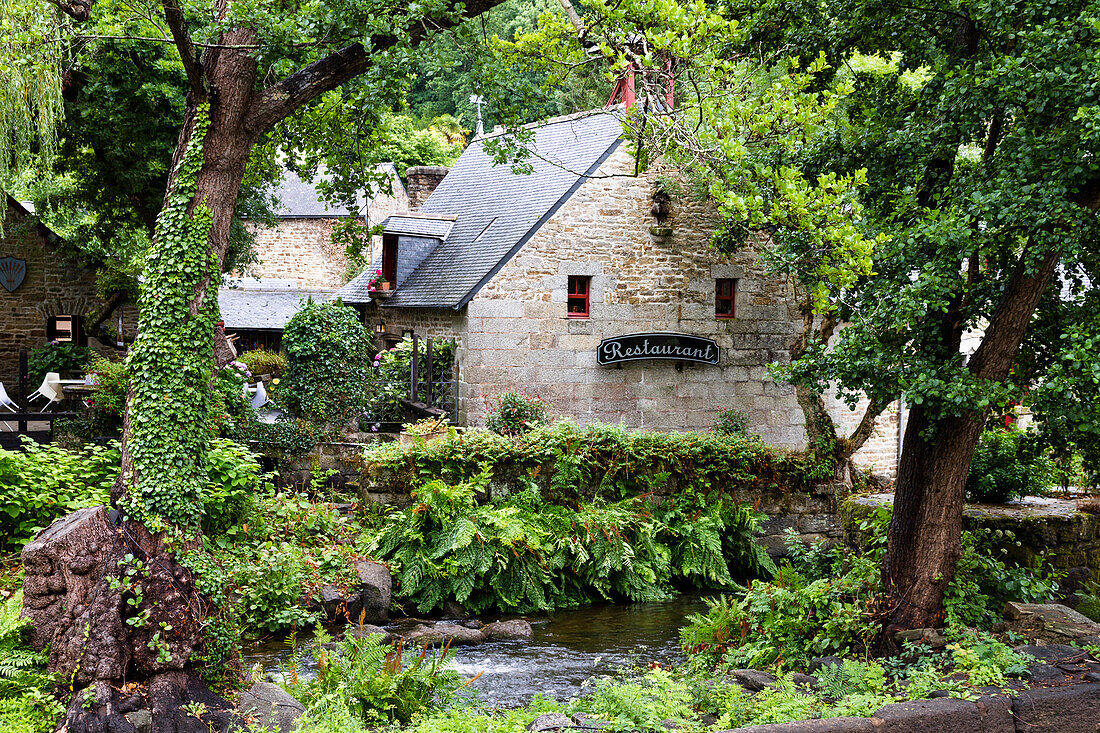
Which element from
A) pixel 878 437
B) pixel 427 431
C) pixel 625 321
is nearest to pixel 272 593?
pixel 427 431

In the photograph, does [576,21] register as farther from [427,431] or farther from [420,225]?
[420,225]

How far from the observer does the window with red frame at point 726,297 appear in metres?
16.3

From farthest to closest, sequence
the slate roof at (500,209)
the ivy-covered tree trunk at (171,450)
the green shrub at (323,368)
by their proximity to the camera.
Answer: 1. the slate roof at (500,209)
2. the green shrub at (323,368)
3. the ivy-covered tree trunk at (171,450)

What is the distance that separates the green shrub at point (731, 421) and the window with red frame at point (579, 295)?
3.31 metres

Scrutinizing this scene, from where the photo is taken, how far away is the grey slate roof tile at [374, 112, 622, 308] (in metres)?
15.1

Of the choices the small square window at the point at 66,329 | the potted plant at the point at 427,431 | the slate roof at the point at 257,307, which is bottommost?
the potted plant at the point at 427,431

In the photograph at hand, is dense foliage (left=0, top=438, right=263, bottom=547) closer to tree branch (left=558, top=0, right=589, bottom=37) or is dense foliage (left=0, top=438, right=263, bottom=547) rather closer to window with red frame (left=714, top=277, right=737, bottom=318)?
tree branch (left=558, top=0, right=589, bottom=37)

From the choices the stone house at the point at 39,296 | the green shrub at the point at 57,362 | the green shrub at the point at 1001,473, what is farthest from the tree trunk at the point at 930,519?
the stone house at the point at 39,296

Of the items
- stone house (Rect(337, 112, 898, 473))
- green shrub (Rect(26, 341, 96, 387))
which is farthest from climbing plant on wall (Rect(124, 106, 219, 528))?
green shrub (Rect(26, 341, 96, 387))

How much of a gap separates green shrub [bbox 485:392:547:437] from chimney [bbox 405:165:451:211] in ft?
33.0

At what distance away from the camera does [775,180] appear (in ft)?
31.2

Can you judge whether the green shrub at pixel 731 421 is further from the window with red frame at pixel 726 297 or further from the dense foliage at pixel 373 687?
the dense foliage at pixel 373 687

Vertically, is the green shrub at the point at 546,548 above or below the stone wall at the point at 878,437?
below

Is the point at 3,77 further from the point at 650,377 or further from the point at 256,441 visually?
the point at 650,377
